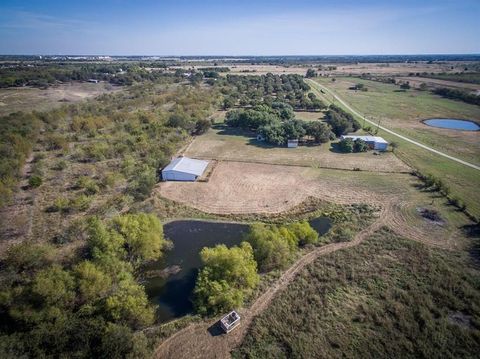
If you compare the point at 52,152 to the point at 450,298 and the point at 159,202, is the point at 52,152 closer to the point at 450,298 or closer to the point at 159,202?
the point at 159,202

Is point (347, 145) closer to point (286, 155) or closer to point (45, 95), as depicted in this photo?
point (286, 155)

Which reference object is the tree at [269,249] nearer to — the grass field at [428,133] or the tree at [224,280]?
the tree at [224,280]

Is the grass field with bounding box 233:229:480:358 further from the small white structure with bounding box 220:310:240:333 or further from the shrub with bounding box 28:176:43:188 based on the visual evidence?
the shrub with bounding box 28:176:43:188

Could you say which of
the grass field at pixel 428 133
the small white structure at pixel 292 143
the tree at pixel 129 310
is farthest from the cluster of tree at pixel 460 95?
the tree at pixel 129 310

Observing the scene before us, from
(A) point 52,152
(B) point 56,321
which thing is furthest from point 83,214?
(A) point 52,152

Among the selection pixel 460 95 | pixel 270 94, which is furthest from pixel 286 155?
pixel 460 95

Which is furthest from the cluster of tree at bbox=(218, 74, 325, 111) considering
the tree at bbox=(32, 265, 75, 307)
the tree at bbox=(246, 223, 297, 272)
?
the tree at bbox=(32, 265, 75, 307)
